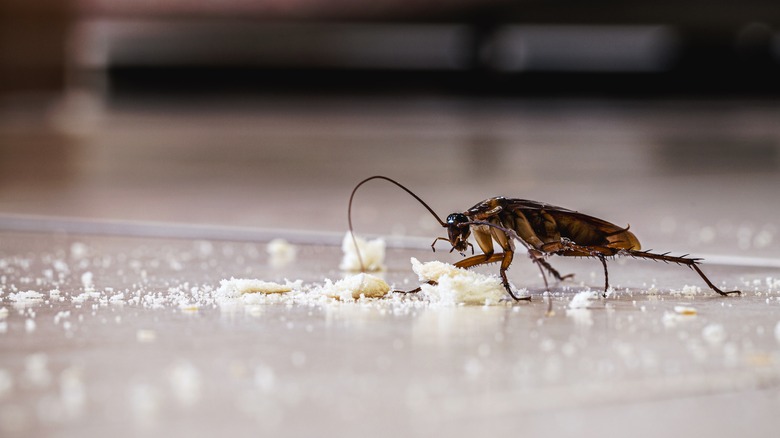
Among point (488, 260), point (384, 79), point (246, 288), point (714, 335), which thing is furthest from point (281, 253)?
point (384, 79)

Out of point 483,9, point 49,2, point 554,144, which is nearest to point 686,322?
point 554,144

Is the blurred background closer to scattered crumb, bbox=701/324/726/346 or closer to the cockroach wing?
the cockroach wing

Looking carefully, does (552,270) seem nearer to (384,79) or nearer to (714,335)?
(714,335)

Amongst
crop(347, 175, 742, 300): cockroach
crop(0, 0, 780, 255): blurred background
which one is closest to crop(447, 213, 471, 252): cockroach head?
crop(347, 175, 742, 300): cockroach

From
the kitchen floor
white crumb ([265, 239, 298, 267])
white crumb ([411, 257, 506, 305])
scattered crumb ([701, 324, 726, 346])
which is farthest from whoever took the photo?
white crumb ([265, 239, 298, 267])

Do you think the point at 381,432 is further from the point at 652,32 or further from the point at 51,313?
the point at 652,32
